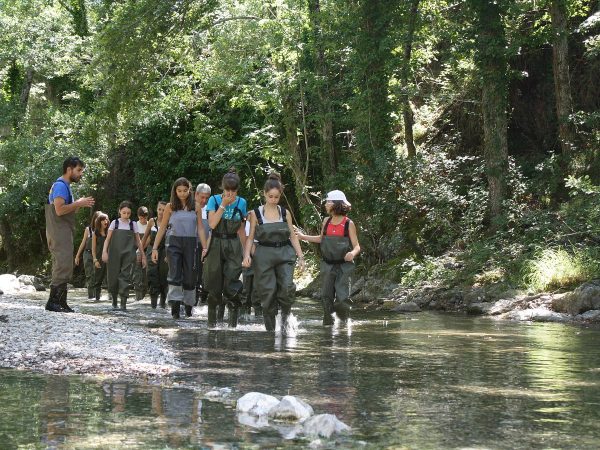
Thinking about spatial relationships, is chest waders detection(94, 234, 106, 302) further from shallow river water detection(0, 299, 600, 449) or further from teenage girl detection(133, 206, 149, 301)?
shallow river water detection(0, 299, 600, 449)

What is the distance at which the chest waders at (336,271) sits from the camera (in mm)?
12820

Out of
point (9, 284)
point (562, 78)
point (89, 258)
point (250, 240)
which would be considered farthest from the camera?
point (9, 284)

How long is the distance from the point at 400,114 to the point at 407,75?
1247 mm

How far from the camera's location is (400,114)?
2484 cm

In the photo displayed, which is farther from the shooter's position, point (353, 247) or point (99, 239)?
point (99, 239)

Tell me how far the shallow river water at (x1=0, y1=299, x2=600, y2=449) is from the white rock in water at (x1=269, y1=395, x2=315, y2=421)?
8.8 inches

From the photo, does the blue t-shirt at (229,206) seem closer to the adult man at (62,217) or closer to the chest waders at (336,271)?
the chest waders at (336,271)

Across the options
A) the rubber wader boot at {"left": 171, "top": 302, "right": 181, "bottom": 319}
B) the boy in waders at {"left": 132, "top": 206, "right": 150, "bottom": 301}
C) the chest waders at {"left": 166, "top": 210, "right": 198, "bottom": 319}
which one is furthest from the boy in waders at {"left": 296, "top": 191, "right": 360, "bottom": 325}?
the boy in waders at {"left": 132, "top": 206, "right": 150, "bottom": 301}

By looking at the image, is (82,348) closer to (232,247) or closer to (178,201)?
(232,247)

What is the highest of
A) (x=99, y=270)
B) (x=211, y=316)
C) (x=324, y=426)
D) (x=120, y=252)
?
(x=120, y=252)

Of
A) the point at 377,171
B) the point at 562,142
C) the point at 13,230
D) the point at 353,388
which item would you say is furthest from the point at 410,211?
the point at 13,230

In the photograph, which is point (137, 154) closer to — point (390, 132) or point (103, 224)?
point (390, 132)

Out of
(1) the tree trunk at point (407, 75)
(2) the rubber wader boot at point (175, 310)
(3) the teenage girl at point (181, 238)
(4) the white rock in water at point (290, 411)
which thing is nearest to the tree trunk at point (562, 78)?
(1) the tree trunk at point (407, 75)

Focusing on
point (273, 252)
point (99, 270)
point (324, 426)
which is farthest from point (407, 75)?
point (324, 426)
